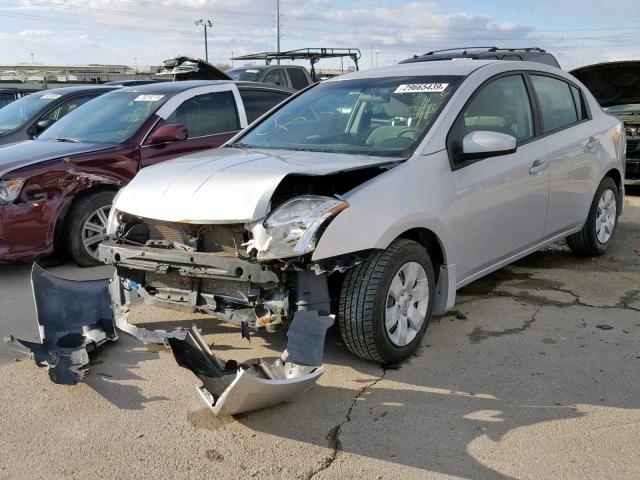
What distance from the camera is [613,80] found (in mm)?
8438

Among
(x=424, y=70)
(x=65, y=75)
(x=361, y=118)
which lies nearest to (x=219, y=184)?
(x=361, y=118)

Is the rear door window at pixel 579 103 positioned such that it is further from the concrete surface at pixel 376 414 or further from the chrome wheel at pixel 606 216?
→ the concrete surface at pixel 376 414

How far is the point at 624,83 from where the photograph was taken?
852cm

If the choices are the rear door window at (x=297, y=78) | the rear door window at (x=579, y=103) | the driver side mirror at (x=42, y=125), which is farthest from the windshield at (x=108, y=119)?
the rear door window at (x=297, y=78)

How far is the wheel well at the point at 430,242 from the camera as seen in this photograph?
3936mm

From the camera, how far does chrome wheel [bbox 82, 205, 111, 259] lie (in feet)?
19.6

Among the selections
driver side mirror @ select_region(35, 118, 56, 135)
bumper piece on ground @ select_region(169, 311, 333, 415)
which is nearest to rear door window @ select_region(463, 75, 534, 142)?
bumper piece on ground @ select_region(169, 311, 333, 415)

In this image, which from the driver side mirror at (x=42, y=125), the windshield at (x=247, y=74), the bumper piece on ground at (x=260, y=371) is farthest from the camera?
the windshield at (x=247, y=74)

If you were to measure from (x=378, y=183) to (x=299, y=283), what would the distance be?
737mm

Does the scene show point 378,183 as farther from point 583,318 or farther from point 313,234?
point 583,318

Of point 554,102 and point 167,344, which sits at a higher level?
point 554,102

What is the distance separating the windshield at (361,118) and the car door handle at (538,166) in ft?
2.92

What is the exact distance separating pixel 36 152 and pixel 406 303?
13.2 ft

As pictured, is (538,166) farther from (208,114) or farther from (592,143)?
(208,114)
